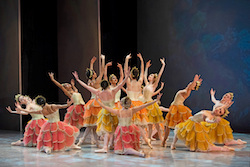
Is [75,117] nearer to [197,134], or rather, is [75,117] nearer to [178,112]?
[178,112]

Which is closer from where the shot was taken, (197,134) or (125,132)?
(125,132)

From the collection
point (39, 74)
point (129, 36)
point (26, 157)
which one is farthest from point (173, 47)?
point (26, 157)

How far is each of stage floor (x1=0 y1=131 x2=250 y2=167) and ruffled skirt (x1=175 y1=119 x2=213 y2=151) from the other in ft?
0.45

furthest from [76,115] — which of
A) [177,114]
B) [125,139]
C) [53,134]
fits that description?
[177,114]

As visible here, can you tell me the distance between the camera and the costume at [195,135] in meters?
5.14

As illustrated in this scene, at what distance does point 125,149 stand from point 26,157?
141cm

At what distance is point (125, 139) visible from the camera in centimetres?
507

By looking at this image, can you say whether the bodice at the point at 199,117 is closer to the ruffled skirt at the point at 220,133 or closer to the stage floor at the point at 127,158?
the stage floor at the point at 127,158

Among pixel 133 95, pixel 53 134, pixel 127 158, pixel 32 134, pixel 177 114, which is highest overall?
pixel 133 95

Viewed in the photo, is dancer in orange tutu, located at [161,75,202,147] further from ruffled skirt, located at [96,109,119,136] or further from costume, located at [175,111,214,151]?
ruffled skirt, located at [96,109,119,136]

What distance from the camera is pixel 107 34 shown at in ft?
29.1

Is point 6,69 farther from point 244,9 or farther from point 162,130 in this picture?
point 244,9

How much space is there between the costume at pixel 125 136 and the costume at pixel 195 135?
676 millimetres

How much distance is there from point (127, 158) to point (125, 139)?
36cm
